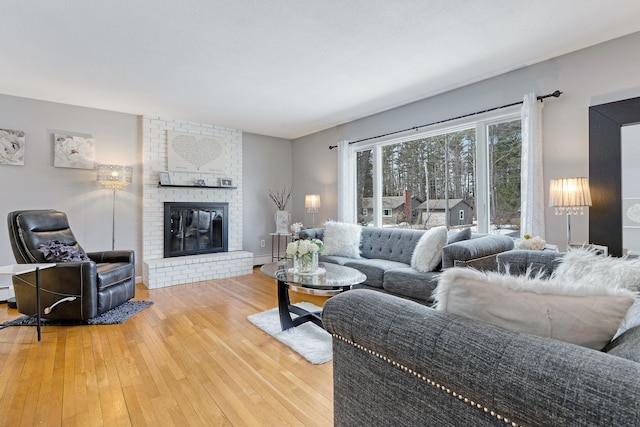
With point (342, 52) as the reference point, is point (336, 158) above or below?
Result: below

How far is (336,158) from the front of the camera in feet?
17.4

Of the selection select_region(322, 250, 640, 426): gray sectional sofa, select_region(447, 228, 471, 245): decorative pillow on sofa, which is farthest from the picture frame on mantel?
select_region(322, 250, 640, 426): gray sectional sofa

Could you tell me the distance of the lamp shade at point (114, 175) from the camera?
4.07 metres

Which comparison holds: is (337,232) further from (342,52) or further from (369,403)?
(369,403)

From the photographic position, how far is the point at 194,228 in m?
5.12

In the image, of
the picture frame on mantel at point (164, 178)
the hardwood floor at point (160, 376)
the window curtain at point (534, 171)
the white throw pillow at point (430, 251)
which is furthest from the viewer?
the picture frame on mantel at point (164, 178)

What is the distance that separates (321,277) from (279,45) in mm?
1963

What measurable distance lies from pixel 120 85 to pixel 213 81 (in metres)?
1.06

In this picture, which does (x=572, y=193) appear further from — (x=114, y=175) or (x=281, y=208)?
(x=114, y=175)

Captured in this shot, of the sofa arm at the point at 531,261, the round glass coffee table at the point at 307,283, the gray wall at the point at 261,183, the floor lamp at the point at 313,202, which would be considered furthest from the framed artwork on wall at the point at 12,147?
the sofa arm at the point at 531,261

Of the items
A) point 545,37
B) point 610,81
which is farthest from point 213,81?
point 610,81

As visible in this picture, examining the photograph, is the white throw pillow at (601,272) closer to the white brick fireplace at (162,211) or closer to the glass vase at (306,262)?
the glass vase at (306,262)

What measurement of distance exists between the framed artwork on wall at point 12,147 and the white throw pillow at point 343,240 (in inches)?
152

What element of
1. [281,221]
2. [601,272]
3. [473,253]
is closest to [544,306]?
[601,272]
